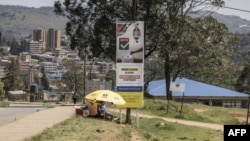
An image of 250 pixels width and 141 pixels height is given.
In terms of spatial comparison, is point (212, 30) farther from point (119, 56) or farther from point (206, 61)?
point (119, 56)

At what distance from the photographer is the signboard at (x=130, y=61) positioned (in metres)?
19.5

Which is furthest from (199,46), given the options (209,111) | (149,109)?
(149,109)

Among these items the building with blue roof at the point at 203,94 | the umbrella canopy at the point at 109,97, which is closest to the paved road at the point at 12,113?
the umbrella canopy at the point at 109,97

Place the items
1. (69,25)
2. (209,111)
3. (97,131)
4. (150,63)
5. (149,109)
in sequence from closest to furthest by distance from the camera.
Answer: (97,131) < (149,109) < (209,111) < (69,25) < (150,63)

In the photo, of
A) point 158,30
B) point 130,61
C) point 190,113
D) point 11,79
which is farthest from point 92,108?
point 11,79

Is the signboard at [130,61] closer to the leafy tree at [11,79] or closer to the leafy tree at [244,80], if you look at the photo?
the leafy tree at [244,80]

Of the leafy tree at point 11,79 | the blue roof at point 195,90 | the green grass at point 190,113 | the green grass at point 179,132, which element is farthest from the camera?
the leafy tree at point 11,79

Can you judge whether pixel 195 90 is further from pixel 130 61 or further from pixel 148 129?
pixel 130 61

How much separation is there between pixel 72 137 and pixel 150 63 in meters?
57.5

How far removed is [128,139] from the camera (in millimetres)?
15148

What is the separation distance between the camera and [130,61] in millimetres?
19750

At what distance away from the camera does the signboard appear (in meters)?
19.5

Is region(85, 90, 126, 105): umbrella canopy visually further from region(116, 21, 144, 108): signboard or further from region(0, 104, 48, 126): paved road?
region(0, 104, 48, 126): paved road

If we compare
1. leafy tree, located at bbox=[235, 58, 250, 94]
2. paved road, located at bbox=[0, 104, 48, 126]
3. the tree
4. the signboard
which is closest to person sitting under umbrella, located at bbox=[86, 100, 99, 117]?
the signboard
